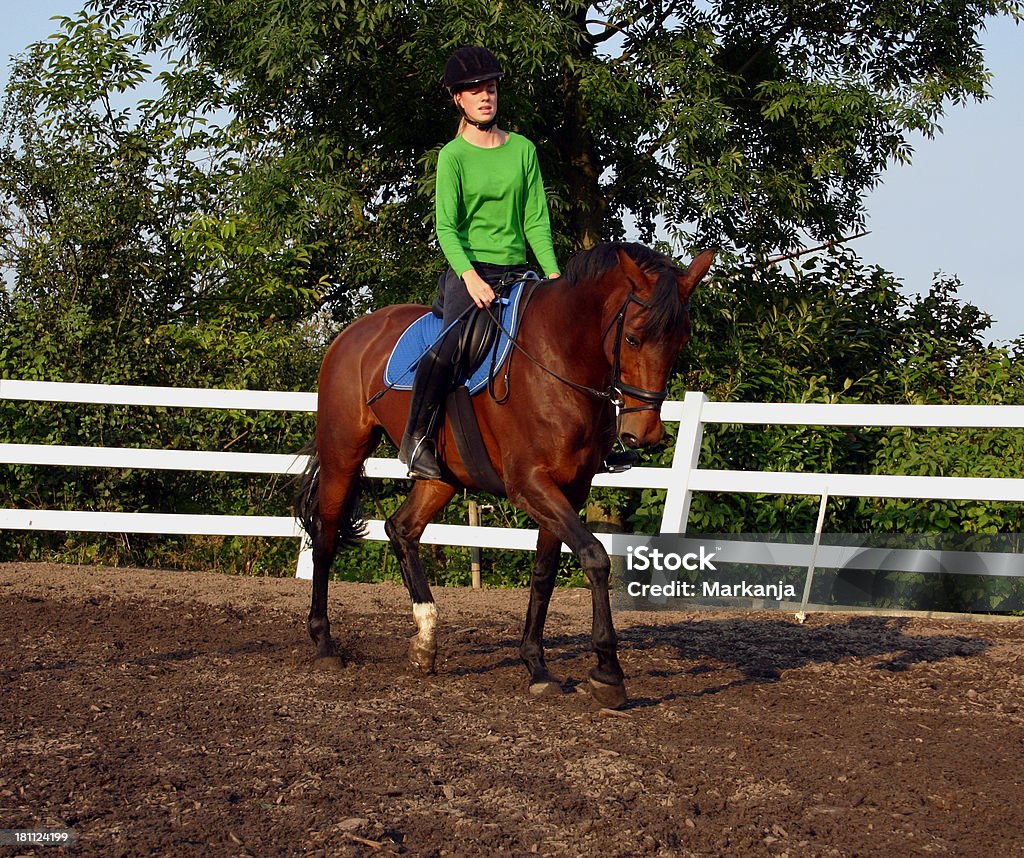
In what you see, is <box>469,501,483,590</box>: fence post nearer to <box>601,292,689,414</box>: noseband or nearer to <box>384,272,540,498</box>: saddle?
<box>384,272,540,498</box>: saddle

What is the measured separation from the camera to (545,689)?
6066mm

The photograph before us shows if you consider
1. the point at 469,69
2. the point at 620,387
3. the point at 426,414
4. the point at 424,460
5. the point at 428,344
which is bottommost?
the point at 424,460

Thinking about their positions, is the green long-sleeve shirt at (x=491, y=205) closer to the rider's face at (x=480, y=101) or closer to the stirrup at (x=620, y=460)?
the rider's face at (x=480, y=101)

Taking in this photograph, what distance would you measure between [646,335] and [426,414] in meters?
1.54

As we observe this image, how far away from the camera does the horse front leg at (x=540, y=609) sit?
20.8 ft

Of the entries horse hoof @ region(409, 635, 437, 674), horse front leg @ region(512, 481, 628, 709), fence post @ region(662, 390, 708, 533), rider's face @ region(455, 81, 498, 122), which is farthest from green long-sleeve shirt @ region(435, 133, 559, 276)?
fence post @ region(662, 390, 708, 533)

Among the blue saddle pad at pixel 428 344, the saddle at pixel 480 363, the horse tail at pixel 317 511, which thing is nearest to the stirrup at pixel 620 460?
the saddle at pixel 480 363

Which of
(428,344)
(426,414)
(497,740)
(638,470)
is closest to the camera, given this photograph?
(497,740)

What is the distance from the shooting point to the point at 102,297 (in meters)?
13.8

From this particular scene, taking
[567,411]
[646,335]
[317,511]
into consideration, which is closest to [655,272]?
[646,335]

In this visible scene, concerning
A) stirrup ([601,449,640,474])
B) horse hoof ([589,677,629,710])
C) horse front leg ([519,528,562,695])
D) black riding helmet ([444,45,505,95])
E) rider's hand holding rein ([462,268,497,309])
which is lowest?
horse hoof ([589,677,629,710])

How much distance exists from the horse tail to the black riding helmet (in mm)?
2524

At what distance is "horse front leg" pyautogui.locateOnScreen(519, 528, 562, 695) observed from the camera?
20.8 feet

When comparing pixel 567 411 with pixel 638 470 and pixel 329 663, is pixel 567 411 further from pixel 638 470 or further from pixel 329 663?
pixel 638 470
